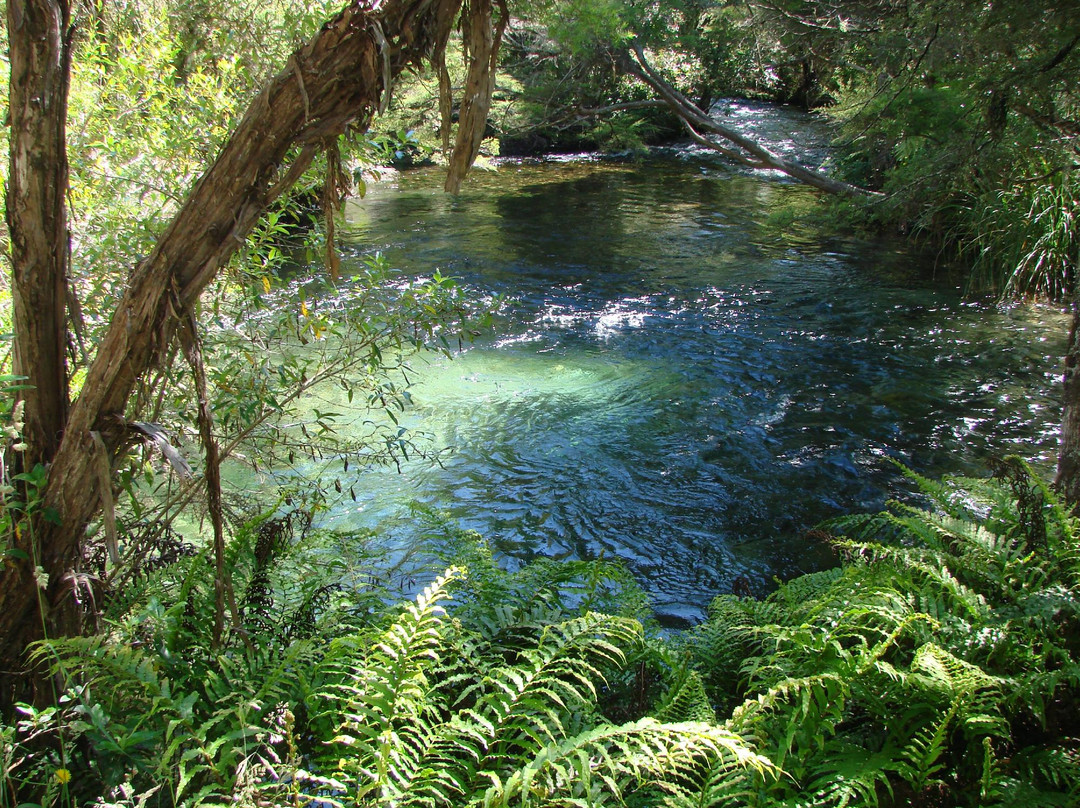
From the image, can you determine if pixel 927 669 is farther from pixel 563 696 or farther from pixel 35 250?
pixel 35 250

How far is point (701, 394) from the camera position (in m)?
8.13

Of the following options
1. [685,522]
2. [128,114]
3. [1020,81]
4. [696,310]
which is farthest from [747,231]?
[128,114]

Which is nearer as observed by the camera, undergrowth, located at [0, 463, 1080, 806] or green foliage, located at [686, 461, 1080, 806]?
undergrowth, located at [0, 463, 1080, 806]

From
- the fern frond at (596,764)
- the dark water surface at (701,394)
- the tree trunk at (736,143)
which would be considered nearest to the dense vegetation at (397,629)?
the fern frond at (596,764)

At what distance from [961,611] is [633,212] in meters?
13.8

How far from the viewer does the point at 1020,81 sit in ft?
18.8

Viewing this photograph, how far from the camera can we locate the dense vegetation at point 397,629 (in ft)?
7.83

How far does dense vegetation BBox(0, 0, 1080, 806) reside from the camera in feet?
7.83

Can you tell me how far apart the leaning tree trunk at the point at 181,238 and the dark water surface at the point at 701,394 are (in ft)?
10.9

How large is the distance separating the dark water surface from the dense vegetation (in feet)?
2.50

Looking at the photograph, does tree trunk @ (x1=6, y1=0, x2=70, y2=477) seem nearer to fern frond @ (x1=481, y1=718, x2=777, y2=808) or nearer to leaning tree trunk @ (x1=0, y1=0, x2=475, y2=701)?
leaning tree trunk @ (x1=0, y1=0, x2=475, y2=701)

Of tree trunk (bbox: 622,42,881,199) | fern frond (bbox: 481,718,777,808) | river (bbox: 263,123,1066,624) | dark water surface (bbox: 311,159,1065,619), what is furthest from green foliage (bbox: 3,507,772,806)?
tree trunk (bbox: 622,42,881,199)

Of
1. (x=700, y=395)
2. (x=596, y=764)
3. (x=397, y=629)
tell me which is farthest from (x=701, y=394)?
(x=596, y=764)

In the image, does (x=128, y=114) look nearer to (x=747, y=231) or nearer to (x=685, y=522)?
(x=685, y=522)
